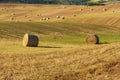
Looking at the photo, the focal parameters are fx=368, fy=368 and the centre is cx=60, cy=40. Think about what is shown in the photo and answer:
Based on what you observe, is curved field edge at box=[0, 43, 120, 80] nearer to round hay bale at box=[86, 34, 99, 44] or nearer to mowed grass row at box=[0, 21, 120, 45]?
round hay bale at box=[86, 34, 99, 44]

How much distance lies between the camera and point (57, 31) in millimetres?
54719

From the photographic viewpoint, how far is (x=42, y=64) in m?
21.5

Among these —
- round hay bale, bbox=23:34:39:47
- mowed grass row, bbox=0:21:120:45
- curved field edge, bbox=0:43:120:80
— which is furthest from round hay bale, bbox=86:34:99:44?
curved field edge, bbox=0:43:120:80

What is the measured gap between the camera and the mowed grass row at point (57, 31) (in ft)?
149

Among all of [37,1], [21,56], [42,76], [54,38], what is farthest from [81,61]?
[37,1]

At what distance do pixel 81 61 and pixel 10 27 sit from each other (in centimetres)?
3056

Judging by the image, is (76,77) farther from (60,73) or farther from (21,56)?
(21,56)

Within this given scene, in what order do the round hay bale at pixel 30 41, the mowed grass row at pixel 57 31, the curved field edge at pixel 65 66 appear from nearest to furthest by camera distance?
the curved field edge at pixel 65 66 < the round hay bale at pixel 30 41 < the mowed grass row at pixel 57 31

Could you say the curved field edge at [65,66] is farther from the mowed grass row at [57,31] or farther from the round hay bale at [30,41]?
the mowed grass row at [57,31]

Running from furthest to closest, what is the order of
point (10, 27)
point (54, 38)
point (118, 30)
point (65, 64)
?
point (118, 30)
point (10, 27)
point (54, 38)
point (65, 64)

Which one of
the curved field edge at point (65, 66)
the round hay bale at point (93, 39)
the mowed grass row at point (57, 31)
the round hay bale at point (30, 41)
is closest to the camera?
the curved field edge at point (65, 66)

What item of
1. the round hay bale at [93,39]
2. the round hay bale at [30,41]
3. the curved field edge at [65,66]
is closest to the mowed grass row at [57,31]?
the round hay bale at [93,39]

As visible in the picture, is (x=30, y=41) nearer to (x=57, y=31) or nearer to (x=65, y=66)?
(x=65, y=66)

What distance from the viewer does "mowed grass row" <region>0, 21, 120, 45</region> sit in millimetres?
45544
